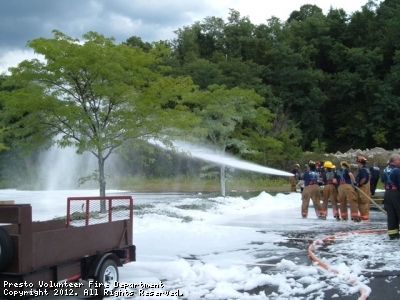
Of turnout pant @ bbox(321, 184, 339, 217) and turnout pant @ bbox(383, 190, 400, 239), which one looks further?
turnout pant @ bbox(321, 184, 339, 217)

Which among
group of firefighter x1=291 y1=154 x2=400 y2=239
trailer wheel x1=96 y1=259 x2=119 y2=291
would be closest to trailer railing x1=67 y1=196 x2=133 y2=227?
trailer wheel x1=96 y1=259 x2=119 y2=291

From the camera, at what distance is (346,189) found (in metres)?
14.6

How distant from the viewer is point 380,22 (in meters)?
59.4

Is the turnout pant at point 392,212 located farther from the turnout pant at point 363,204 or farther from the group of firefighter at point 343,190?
the turnout pant at point 363,204

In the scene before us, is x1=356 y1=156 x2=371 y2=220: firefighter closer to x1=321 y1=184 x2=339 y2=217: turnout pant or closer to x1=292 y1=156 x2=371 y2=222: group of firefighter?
x1=292 y1=156 x2=371 y2=222: group of firefighter

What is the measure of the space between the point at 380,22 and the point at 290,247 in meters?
54.9

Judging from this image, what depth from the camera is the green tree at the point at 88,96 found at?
1462cm

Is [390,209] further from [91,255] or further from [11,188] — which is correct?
[11,188]

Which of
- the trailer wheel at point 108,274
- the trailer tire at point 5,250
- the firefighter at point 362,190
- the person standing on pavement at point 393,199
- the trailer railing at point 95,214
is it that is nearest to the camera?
the trailer tire at point 5,250

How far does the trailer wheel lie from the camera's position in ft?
20.7

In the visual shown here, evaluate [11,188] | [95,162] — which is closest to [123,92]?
[95,162]

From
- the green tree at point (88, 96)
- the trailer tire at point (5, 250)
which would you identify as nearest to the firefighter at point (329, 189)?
the green tree at point (88, 96)

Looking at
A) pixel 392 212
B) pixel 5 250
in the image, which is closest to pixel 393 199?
pixel 392 212

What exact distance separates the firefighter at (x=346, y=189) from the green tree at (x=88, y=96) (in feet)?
15.8
